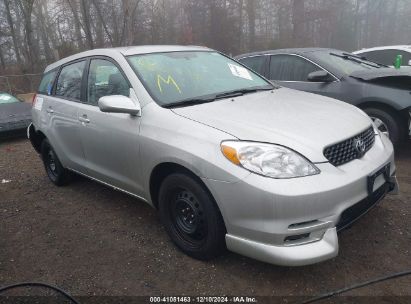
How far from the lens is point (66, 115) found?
4184 mm

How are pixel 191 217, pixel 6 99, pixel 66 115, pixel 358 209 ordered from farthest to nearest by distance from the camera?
pixel 6 99, pixel 66 115, pixel 191 217, pixel 358 209

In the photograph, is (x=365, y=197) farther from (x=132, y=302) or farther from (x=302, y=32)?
(x=302, y=32)

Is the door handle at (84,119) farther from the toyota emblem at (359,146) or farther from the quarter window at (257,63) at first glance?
the quarter window at (257,63)

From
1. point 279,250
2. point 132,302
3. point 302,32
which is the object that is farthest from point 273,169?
point 302,32

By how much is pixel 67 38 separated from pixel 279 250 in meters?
34.8

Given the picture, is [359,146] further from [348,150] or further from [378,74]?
[378,74]

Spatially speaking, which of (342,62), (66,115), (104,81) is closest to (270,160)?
(104,81)

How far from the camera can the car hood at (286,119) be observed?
2.60 meters

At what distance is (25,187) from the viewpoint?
17.2 feet

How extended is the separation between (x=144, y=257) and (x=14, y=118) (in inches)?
268

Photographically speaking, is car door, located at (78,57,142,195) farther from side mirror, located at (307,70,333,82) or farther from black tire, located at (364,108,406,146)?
black tire, located at (364,108,406,146)

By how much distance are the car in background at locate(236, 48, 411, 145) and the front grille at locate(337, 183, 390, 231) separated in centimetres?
224

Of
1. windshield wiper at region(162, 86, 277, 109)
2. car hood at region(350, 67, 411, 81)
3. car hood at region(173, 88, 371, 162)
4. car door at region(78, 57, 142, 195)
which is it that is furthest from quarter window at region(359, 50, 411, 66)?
car door at region(78, 57, 142, 195)

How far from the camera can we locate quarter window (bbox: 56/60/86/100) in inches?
163
